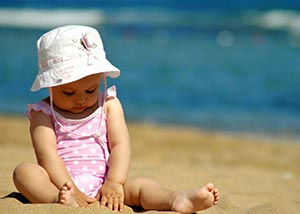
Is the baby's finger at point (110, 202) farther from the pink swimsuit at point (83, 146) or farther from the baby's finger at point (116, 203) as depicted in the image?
the pink swimsuit at point (83, 146)

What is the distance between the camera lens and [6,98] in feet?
35.4

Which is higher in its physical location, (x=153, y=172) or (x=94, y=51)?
(x=94, y=51)

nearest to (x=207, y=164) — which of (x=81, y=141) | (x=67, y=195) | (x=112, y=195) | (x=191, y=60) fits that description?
(x=81, y=141)

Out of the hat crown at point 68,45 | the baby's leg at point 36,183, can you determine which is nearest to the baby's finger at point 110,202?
the baby's leg at point 36,183

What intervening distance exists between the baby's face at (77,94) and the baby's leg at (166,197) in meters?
0.48

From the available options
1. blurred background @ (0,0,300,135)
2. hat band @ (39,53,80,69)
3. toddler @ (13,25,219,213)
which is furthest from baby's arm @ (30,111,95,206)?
blurred background @ (0,0,300,135)

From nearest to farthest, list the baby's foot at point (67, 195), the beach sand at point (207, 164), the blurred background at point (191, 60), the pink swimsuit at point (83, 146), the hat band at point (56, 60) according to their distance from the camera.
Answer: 1. the baby's foot at point (67, 195)
2. the hat band at point (56, 60)
3. the pink swimsuit at point (83, 146)
4. the beach sand at point (207, 164)
5. the blurred background at point (191, 60)

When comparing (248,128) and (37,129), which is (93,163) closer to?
(37,129)

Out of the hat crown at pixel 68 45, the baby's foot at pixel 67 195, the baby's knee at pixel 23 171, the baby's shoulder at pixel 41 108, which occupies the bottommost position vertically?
the baby's foot at pixel 67 195

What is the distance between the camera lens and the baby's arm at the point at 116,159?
374 centimetres

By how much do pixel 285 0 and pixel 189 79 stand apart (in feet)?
70.3

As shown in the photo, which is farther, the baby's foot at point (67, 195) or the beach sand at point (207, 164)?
the beach sand at point (207, 164)

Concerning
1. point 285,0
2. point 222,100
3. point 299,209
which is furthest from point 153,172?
point 285,0

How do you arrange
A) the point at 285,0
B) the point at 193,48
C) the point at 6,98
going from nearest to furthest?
the point at 6,98
the point at 193,48
the point at 285,0
